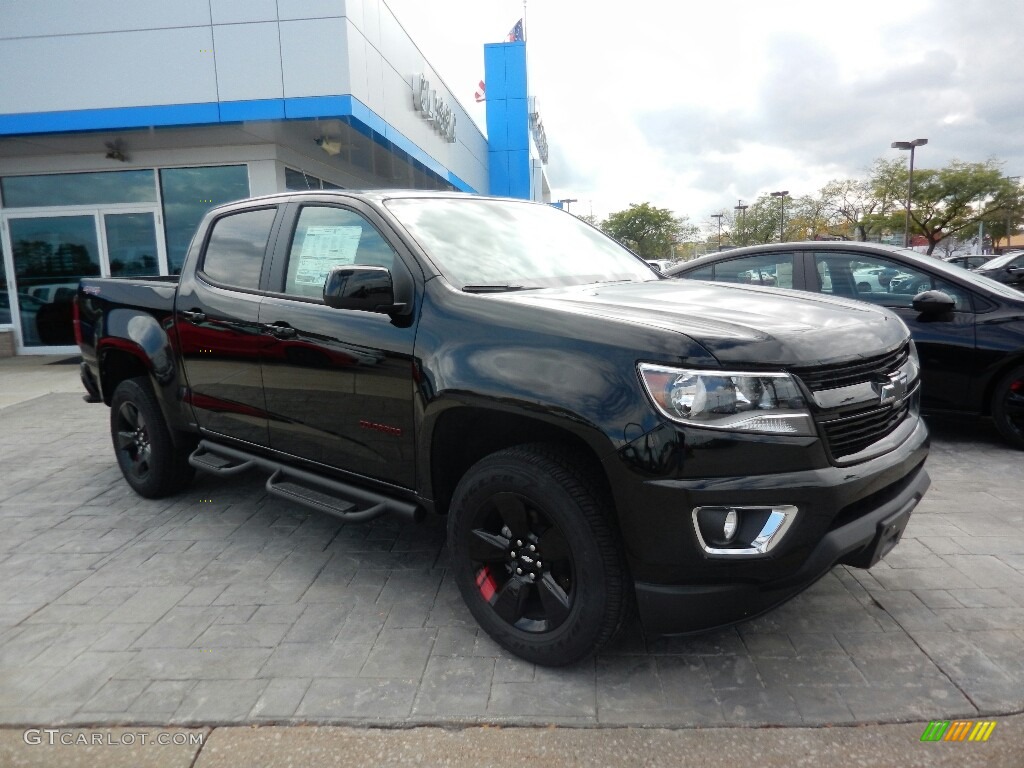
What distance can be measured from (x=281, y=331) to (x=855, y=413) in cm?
253

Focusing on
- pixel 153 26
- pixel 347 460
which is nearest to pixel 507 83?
pixel 153 26

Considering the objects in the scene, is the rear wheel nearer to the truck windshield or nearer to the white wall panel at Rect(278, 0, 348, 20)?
the truck windshield

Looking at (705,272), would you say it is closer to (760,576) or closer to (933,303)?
(933,303)

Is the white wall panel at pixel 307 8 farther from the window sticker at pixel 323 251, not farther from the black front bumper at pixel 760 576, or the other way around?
the black front bumper at pixel 760 576

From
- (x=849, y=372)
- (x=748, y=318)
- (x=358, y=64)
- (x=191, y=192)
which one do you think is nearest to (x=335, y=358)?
(x=748, y=318)

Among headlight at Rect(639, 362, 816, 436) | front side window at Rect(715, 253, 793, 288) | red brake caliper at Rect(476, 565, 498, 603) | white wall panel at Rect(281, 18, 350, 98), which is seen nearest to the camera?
headlight at Rect(639, 362, 816, 436)

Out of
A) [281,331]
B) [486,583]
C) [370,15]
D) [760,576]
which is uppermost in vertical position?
[370,15]

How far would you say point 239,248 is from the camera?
4.25 meters

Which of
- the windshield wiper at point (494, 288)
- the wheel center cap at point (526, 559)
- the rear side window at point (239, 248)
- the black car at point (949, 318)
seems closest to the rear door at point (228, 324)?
the rear side window at point (239, 248)

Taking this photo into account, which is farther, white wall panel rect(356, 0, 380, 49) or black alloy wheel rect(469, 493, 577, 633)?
Answer: white wall panel rect(356, 0, 380, 49)

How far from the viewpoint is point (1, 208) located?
12562 mm

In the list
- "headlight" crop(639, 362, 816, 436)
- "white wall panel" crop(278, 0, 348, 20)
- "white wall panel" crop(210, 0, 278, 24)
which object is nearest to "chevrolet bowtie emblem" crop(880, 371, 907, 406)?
"headlight" crop(639, 362, 816, 436)

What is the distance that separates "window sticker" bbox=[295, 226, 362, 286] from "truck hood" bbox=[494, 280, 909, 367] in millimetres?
958

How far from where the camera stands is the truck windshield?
10.8 ft
